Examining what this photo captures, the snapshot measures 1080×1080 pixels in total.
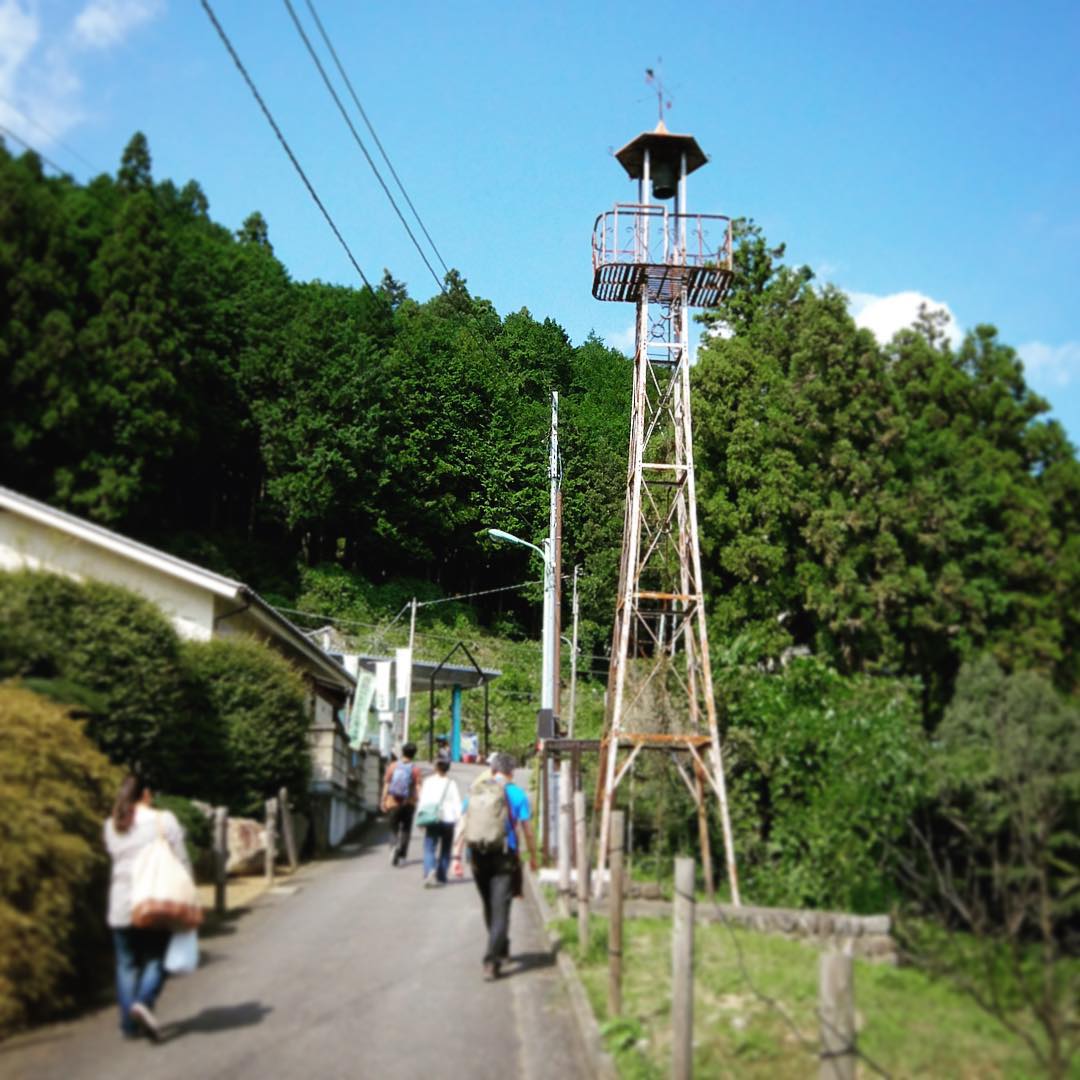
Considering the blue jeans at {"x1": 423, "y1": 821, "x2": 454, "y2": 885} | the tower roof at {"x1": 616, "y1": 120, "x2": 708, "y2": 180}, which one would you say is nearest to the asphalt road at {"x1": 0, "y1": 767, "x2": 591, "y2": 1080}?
the blue jeans at {"x1": 423, "y1": 821, "x2": 454, "y2": 885}

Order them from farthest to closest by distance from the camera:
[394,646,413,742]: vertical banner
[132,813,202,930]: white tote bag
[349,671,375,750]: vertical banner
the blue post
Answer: the blue post, [349,671,375,750]: vertical banner, [394,646,413,742]: vertical banner, [132,813,202,930]: white tote bag

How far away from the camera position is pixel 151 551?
8.66 m

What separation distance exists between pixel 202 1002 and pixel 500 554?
7.94 meters

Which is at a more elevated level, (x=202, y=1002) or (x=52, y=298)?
(x=52, y=298)

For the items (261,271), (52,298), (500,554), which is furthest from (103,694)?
(500,554)

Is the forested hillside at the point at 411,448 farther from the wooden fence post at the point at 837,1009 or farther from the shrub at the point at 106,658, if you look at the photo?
the wooden fence post at the point at 837,1009

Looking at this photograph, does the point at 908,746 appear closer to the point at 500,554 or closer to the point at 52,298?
the point at 500,554

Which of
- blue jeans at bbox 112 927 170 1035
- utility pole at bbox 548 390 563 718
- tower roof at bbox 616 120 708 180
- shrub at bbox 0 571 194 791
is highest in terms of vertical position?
tower roof at bbox 616 120 708 180

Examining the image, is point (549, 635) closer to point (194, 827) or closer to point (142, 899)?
point (194, 827)

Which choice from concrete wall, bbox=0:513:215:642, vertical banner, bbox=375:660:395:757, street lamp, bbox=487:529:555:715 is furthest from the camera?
street lamp, bbox=487:529:555:715

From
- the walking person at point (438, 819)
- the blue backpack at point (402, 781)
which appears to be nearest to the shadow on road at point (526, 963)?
the walking person at point (438, 819)

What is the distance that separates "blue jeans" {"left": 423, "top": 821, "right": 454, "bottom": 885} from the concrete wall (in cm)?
553

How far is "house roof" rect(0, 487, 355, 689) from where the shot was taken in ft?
26.3

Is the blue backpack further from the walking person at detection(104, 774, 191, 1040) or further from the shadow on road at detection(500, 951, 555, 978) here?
the walking person at detection(104, 774, 191, 1040)
